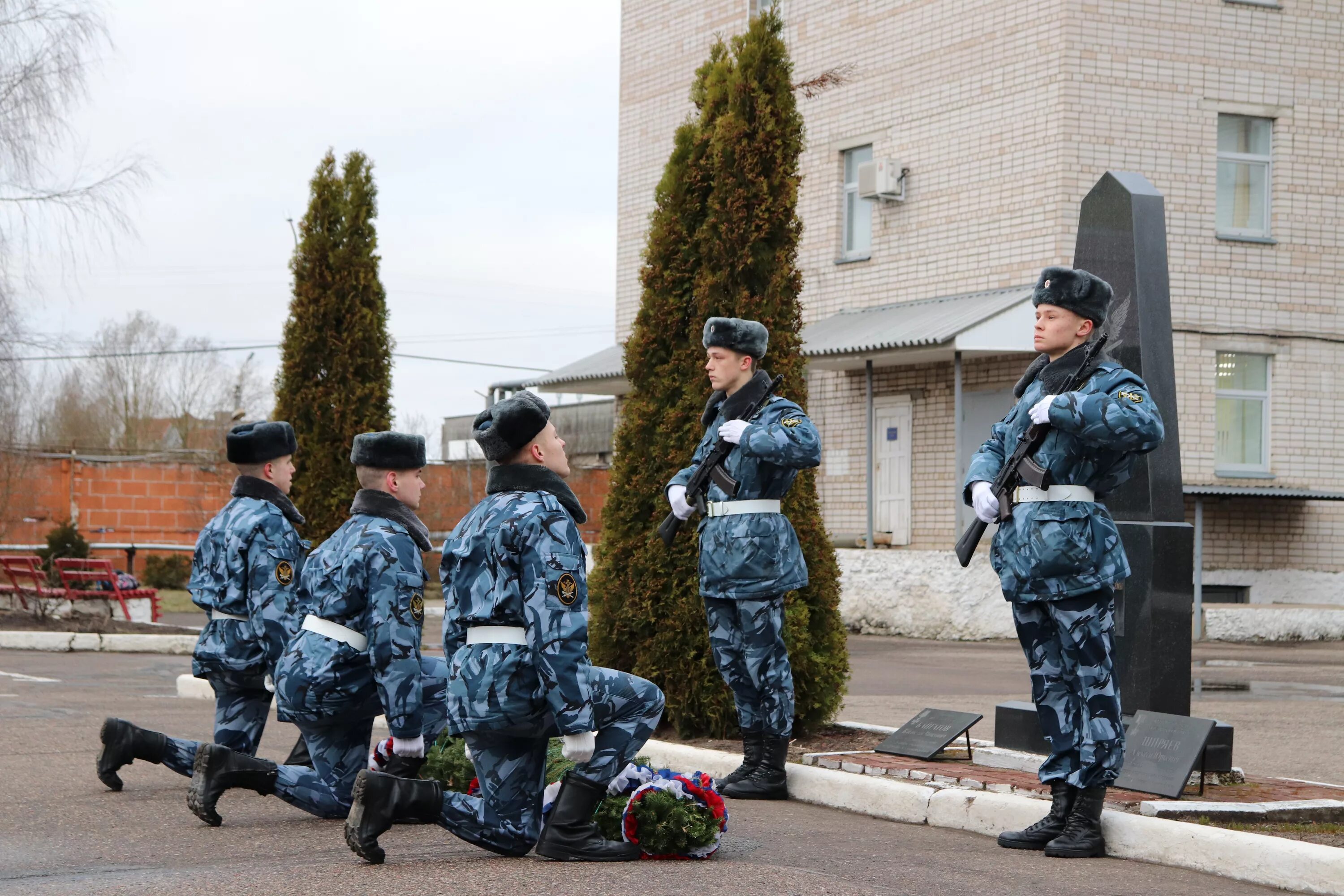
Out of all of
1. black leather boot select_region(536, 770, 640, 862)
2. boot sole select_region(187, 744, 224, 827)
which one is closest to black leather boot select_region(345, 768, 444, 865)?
black leather boot select_region(536, 770, 640, 862)

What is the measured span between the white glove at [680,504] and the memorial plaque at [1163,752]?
85.2 inches

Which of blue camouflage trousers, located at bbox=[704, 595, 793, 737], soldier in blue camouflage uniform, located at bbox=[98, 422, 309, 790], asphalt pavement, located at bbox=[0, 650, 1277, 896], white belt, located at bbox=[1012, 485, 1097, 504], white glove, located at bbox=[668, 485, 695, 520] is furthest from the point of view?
white glove, located at bbox=[668, 485, 695, 520]

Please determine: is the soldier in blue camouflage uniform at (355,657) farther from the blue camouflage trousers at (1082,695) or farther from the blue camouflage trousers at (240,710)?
the blue camouflage trousers at (1082,695)

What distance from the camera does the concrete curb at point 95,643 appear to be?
54.5 feet

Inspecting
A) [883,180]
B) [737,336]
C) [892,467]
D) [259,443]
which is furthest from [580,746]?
[883,180]

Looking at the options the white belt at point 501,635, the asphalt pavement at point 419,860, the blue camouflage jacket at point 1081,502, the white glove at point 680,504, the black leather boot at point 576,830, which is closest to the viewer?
the asphalt pavement at point 419,860

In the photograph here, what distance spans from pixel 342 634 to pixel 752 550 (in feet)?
6.20

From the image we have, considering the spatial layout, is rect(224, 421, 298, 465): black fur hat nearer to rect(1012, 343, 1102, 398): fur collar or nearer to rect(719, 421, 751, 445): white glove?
rect(719, 421, 751, 445): white glove

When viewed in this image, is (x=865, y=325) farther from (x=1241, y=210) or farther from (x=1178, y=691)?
(x=1178, y=691)

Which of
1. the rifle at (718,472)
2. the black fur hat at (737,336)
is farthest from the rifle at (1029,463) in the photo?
the black fur hat at (737,336)

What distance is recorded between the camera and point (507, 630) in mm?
5074

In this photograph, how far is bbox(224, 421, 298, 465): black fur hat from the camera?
23.4 feet

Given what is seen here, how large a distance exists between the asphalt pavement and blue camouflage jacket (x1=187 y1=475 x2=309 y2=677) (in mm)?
675

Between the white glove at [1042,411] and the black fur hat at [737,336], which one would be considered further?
the black fur hat at [737,336]
